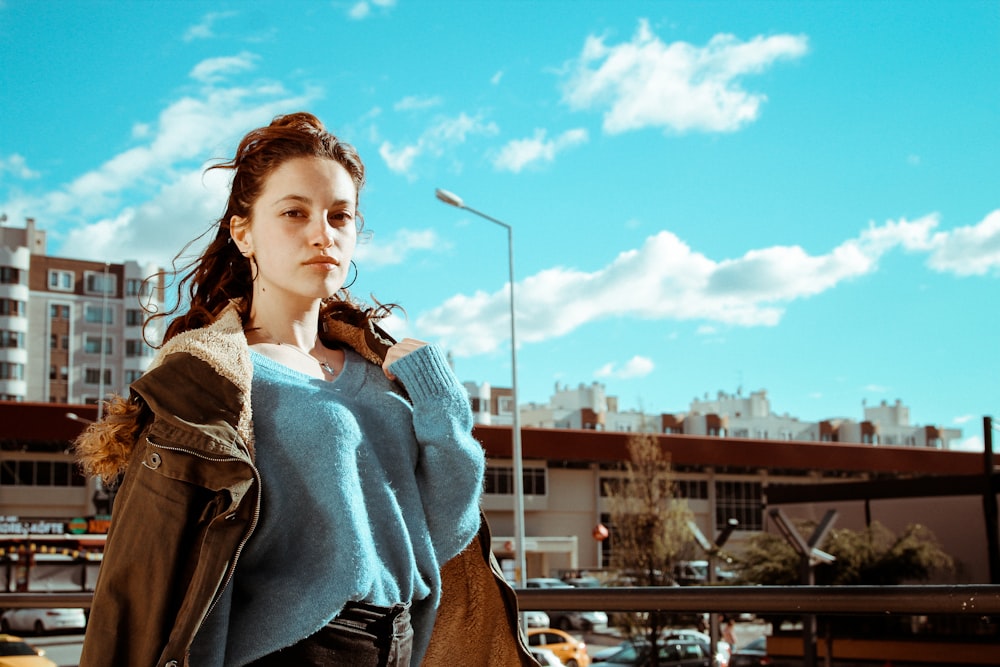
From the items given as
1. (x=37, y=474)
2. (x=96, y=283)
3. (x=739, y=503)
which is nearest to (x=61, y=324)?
(x=96, y=283)

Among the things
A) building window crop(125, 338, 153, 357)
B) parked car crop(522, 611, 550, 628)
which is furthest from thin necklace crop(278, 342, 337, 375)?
building window crop(125, 338, 153, 357)

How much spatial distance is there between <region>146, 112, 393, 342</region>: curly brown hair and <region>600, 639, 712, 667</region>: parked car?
2373 centimetres

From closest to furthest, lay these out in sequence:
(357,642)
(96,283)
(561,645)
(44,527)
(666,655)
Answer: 1. (357,642)
2. (666,655)
3. (561,645)
4. (44,527)
5. (96,283)

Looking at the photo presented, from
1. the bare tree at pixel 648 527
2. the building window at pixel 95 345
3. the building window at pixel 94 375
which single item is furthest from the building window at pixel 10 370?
the bare tree at pixel 648 527

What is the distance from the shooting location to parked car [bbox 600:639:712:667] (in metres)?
25.0

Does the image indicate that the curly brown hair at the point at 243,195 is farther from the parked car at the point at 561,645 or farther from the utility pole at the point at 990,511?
the parked car at the point at 561,645

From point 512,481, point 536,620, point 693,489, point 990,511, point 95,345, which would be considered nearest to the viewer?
point 990,511

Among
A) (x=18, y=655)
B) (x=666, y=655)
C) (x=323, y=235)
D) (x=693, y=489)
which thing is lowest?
(x=666, y=655)

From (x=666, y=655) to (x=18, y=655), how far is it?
21508 mm

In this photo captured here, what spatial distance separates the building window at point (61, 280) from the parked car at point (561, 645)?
48.8 m

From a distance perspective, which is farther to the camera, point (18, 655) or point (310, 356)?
point (18, 655)

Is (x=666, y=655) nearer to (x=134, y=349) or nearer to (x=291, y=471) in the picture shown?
(x=291, y=471)

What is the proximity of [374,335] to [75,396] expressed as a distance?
222 ft

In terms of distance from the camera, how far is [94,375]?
66.0 meters
